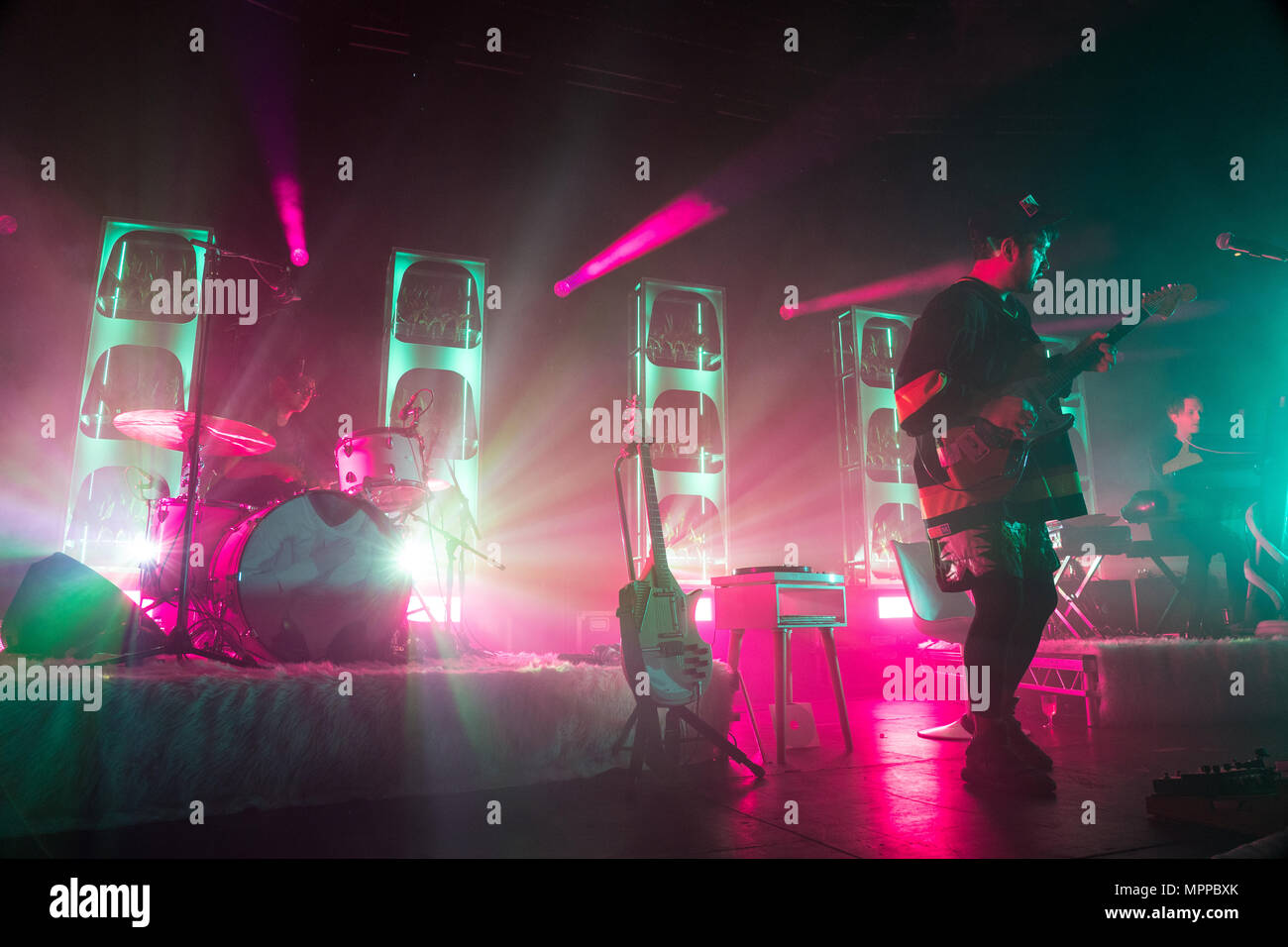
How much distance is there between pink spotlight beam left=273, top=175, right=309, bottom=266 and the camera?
6531 mm

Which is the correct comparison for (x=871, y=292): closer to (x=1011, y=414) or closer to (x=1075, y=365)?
(x=1075, y=365)

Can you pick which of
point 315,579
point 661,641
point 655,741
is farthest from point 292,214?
point 655,741

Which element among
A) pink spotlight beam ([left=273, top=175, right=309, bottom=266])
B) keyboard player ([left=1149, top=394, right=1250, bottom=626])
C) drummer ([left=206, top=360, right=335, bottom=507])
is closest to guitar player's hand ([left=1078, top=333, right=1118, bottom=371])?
keyboard player ([left=1149, top=394, right=1250, bottom=626])

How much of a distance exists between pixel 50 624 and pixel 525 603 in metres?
3.74

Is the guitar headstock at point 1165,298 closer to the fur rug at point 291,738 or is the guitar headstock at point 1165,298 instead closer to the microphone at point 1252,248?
the microphone at point 1252,248

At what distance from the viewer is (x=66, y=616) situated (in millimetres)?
2971

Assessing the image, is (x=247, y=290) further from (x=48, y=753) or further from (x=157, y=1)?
(x=48, y=753)

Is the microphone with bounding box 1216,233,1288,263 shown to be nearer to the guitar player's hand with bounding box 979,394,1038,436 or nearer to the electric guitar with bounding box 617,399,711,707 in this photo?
the guitar player's hand with bounding box 979,394,1038,436

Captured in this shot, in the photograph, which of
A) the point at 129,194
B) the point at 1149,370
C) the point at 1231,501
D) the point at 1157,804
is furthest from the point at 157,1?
the point at 1149,370

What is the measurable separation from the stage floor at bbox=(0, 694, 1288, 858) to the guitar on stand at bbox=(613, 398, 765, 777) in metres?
0.12

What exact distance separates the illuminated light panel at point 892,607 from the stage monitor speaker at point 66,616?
6.08 m

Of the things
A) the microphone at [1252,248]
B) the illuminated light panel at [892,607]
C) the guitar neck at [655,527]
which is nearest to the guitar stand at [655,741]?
the guitar neck at [655,527]

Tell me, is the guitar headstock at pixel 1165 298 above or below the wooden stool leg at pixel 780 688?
above

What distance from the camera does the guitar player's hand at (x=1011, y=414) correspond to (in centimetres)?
212
